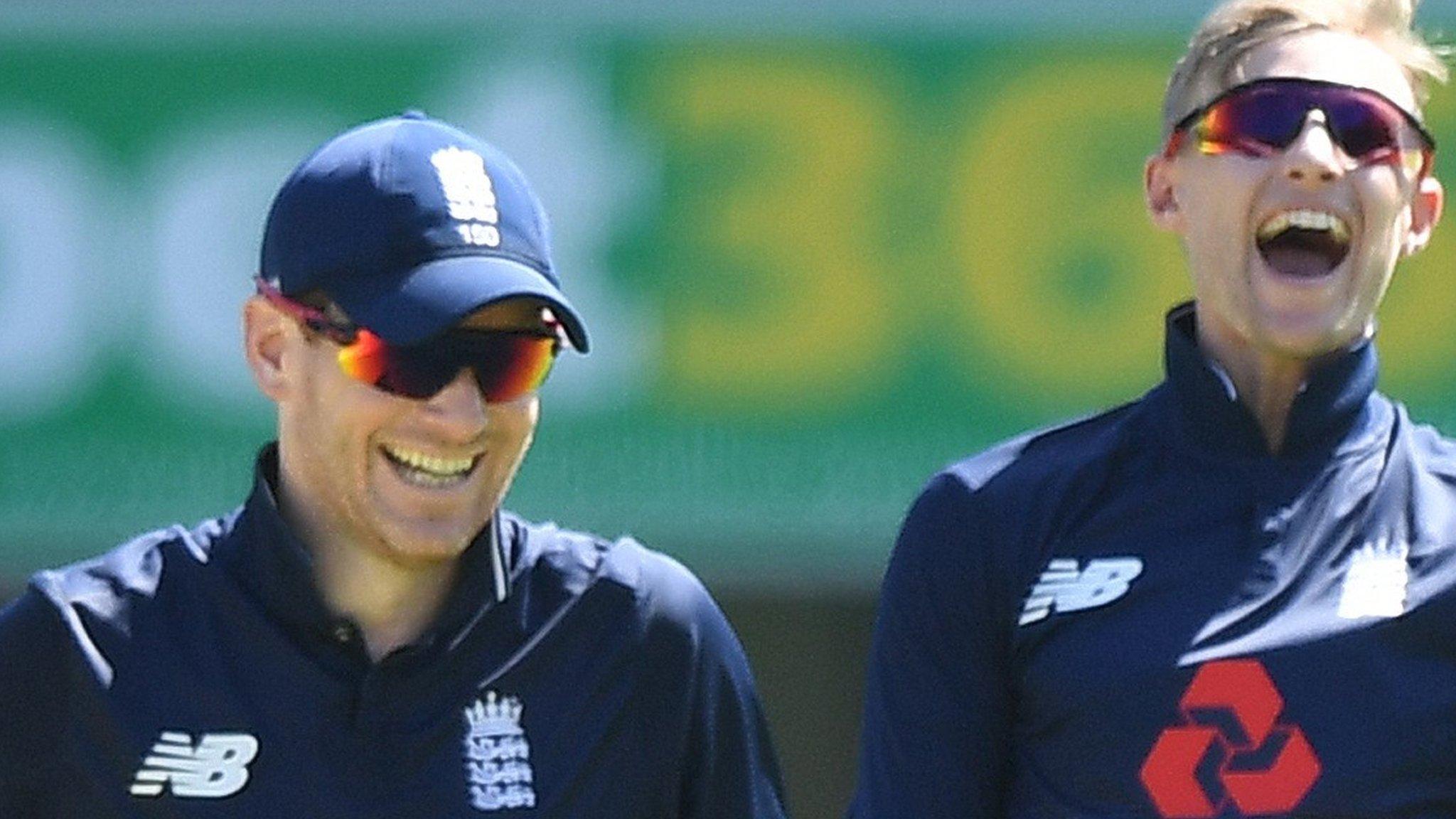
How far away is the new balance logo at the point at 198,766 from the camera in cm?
307

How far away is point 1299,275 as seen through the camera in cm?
316

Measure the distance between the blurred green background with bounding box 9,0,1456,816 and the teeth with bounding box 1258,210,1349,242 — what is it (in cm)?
274

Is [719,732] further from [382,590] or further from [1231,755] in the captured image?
[1231,755]

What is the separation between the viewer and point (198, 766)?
3.08 metres

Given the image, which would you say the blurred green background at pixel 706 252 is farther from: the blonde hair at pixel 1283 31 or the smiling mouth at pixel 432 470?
the smiling mouth at pixel 432 470

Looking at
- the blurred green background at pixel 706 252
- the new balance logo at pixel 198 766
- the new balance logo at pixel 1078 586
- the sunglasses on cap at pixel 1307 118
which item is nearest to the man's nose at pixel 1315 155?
the sunglasses on cap at pixel 1307 118

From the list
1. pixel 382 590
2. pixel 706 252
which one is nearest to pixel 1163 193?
pixel 382 590

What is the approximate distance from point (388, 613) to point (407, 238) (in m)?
0.40

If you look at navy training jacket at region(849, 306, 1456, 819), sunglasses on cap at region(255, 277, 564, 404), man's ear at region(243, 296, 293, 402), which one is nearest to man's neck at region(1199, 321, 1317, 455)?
navy training jacket at region(849, 306, 1456, 819)

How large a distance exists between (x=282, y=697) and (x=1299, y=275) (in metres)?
1.13

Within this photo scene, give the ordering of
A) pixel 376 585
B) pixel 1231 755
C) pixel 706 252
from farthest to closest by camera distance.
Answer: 1. pixel 706 252
2. pixel 376 585
3. pixel 1231 755

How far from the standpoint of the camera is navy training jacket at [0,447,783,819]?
309 centimetres

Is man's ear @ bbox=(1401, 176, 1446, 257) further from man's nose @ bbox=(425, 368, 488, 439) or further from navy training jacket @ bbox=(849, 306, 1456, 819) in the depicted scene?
man's nose @ bbox=(425, 368, 488, 439)

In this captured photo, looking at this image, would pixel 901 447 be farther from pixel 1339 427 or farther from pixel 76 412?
pixel 1339 427
